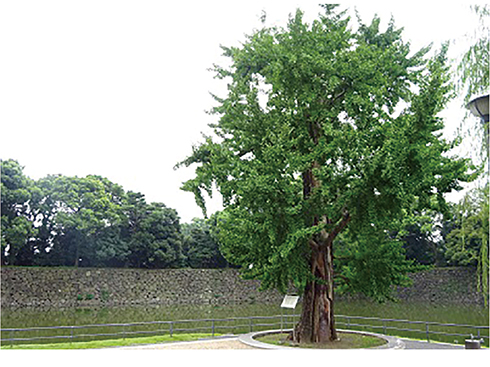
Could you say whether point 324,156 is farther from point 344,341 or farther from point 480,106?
point 480,106

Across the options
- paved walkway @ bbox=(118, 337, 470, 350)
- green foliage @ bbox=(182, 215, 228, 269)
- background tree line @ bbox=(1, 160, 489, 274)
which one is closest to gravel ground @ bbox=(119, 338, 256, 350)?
paved walkway @ bbox=(118, 337, 470, 350)

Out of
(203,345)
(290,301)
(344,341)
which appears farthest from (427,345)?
(203,345)

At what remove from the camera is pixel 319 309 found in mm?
10062

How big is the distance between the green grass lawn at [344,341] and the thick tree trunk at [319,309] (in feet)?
0.76

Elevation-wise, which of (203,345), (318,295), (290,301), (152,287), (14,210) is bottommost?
(203,345)

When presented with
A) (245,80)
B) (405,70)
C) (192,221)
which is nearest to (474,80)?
(405,70)

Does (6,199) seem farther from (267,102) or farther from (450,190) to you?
(450,190)

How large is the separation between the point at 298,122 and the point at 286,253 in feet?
8.63

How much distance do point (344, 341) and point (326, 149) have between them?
383 centimetres

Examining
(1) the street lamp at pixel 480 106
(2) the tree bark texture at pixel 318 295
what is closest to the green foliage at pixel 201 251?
(2) the tree bark texture at pixel 318 295

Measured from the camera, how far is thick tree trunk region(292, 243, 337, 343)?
32.8 ft

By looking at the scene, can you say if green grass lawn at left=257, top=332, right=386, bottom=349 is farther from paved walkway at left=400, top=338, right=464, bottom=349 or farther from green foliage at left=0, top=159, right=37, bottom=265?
green foliage at left=0, top=159, right=37, bottom=265

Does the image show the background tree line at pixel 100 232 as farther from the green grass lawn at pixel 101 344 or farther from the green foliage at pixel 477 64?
the green foliage at pixel 477 64

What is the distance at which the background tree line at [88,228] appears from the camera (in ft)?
82.6
